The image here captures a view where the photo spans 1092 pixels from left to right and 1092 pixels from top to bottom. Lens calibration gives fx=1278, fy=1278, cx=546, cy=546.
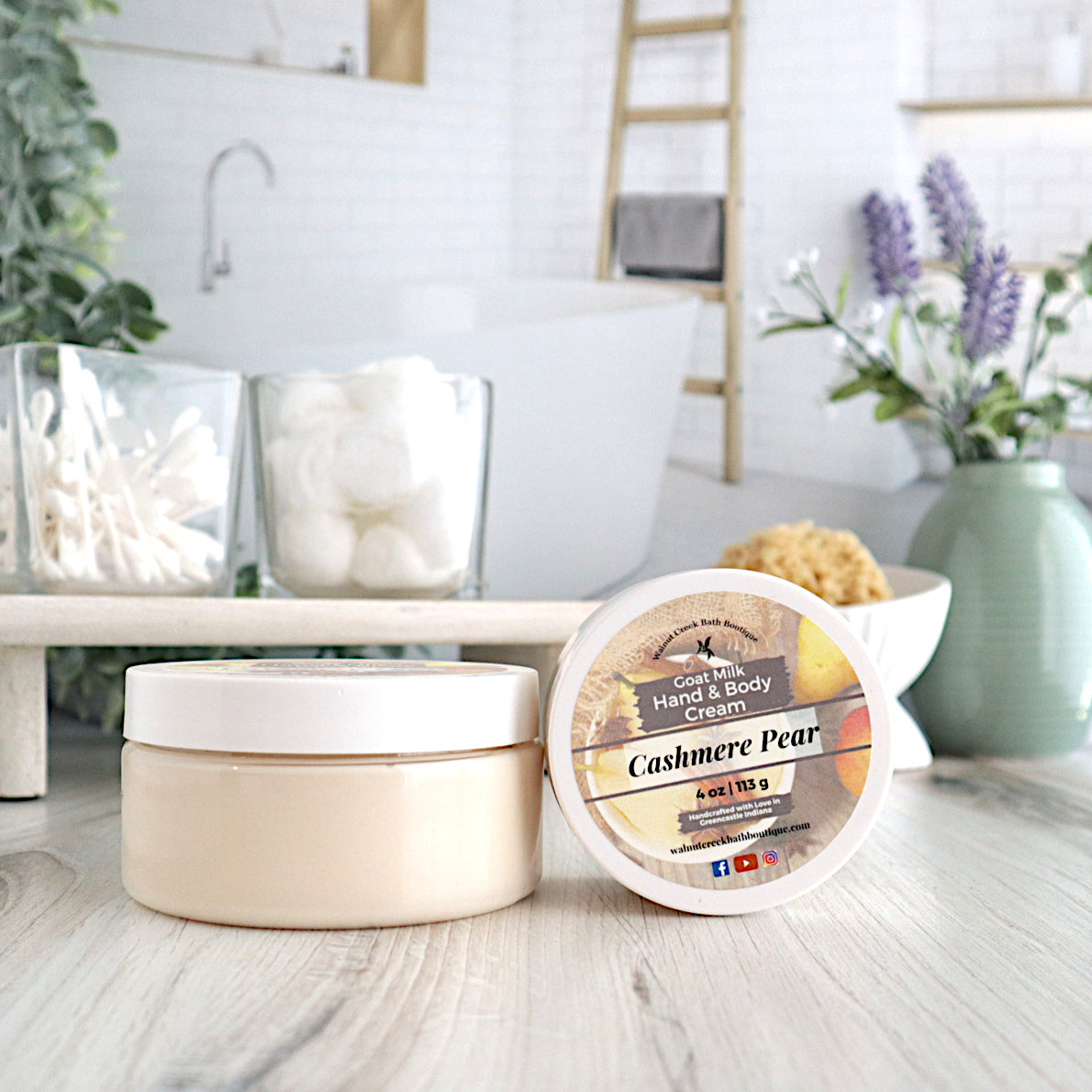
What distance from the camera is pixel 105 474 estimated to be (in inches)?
33.8

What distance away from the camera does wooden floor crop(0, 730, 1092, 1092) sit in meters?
0.50

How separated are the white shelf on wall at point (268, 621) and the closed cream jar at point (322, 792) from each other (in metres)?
0.18

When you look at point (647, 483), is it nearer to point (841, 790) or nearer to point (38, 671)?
point (38, 671)

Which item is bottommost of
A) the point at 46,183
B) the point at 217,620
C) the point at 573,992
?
the point at 573,992

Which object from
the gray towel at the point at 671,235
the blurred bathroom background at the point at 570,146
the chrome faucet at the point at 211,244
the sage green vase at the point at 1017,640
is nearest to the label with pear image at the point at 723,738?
the sage green vase at the point at 1017,640

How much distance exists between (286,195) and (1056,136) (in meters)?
1.97

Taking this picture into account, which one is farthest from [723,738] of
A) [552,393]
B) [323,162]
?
[323,162]

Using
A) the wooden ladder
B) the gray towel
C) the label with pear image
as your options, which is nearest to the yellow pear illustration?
the label with pear image

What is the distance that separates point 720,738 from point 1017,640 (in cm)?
64

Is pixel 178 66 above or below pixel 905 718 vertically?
above

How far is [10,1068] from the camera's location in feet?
1.61

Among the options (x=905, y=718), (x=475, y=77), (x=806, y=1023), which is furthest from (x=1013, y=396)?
(x=475, y=77)

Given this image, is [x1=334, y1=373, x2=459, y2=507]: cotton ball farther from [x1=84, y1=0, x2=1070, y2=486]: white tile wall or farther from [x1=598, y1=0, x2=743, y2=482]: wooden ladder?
[x1=598, y1=0, x2=743, y2=482]: wooden ladder

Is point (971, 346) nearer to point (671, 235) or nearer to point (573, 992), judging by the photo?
point (573, 992)
